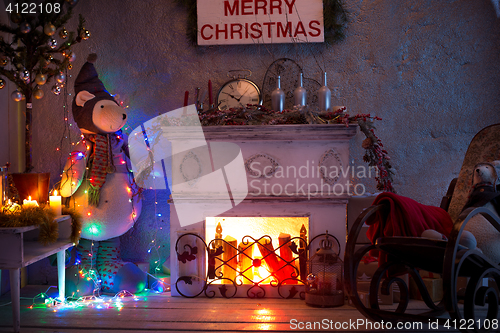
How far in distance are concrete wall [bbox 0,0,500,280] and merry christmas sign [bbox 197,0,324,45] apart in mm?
94

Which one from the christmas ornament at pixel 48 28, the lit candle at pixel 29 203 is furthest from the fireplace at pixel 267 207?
the christmas ornament at pixel 48 28

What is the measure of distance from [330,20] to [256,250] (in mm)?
2007

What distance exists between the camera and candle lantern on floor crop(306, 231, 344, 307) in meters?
2.56

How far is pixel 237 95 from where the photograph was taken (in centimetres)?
332

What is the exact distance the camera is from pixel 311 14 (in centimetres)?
331

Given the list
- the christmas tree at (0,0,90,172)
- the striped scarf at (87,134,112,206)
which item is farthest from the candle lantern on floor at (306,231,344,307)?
the christmas tree at (0,0,90,172)

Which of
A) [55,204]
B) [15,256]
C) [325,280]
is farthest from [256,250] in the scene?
[15,256]

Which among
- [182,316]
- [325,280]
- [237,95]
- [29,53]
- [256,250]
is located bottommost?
[182,316]

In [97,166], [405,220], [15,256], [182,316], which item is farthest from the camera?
[97,166]

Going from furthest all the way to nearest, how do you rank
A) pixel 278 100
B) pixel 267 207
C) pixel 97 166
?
pixel 278 100 → pixel 97 166 → pixel 267 207

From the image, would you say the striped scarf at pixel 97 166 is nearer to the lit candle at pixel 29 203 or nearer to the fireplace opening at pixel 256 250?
the lit candle at pixel 29 203

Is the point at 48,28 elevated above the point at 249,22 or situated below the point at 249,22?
below

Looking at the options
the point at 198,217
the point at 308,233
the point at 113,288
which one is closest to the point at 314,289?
the point at 308,233

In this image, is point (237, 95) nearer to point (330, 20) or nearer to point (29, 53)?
point (330, 20)
